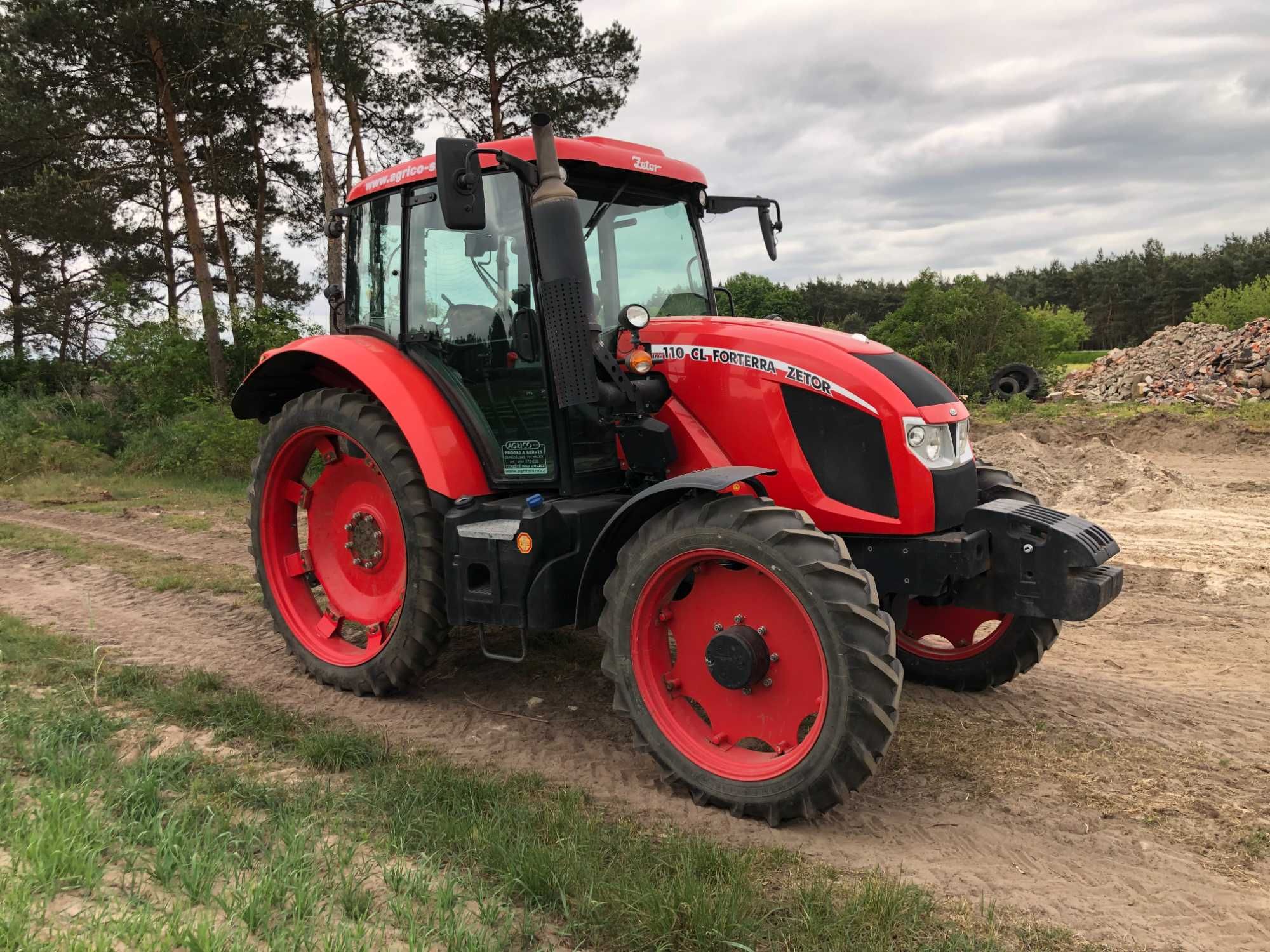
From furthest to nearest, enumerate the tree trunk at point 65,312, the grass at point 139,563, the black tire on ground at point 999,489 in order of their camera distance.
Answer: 1. the tree trunk at point 65,312
2. the grass at point 139,563
3. the black tire on ground at point 999,489

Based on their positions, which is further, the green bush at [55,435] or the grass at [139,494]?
the green bush at [55,435]

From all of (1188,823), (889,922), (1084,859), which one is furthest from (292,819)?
(1188,823)

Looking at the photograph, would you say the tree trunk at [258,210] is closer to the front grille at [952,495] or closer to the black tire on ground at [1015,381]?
the black tire on ground at [1015,381]

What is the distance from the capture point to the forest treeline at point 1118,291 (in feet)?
148

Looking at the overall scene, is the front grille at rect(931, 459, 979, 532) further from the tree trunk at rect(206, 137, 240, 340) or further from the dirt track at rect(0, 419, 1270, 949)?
the tree trunk at rect(206, 137, 240, 340)

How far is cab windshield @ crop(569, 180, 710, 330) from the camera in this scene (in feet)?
13.8

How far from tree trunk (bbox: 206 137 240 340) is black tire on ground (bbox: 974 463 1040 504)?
54.5 ft

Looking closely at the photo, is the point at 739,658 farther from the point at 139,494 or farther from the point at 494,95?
the point at 494,95

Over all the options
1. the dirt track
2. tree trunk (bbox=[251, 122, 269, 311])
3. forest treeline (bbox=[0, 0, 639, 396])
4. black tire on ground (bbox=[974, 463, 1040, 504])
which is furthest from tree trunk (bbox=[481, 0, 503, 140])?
black tire on ground (bbox=[974, 463, 1040, 504])

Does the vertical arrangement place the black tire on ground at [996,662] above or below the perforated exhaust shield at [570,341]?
below

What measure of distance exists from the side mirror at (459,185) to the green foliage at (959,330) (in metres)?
14.3

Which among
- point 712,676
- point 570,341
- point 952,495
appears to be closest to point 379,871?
point 712,676

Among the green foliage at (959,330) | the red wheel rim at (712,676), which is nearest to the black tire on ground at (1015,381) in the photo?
the green foliage at (959,330)

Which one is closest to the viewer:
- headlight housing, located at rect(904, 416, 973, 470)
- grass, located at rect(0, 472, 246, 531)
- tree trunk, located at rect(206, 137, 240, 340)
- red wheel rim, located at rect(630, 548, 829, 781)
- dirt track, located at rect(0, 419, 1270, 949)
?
dirt track, located at rect(0, 419, 1270, 949)
